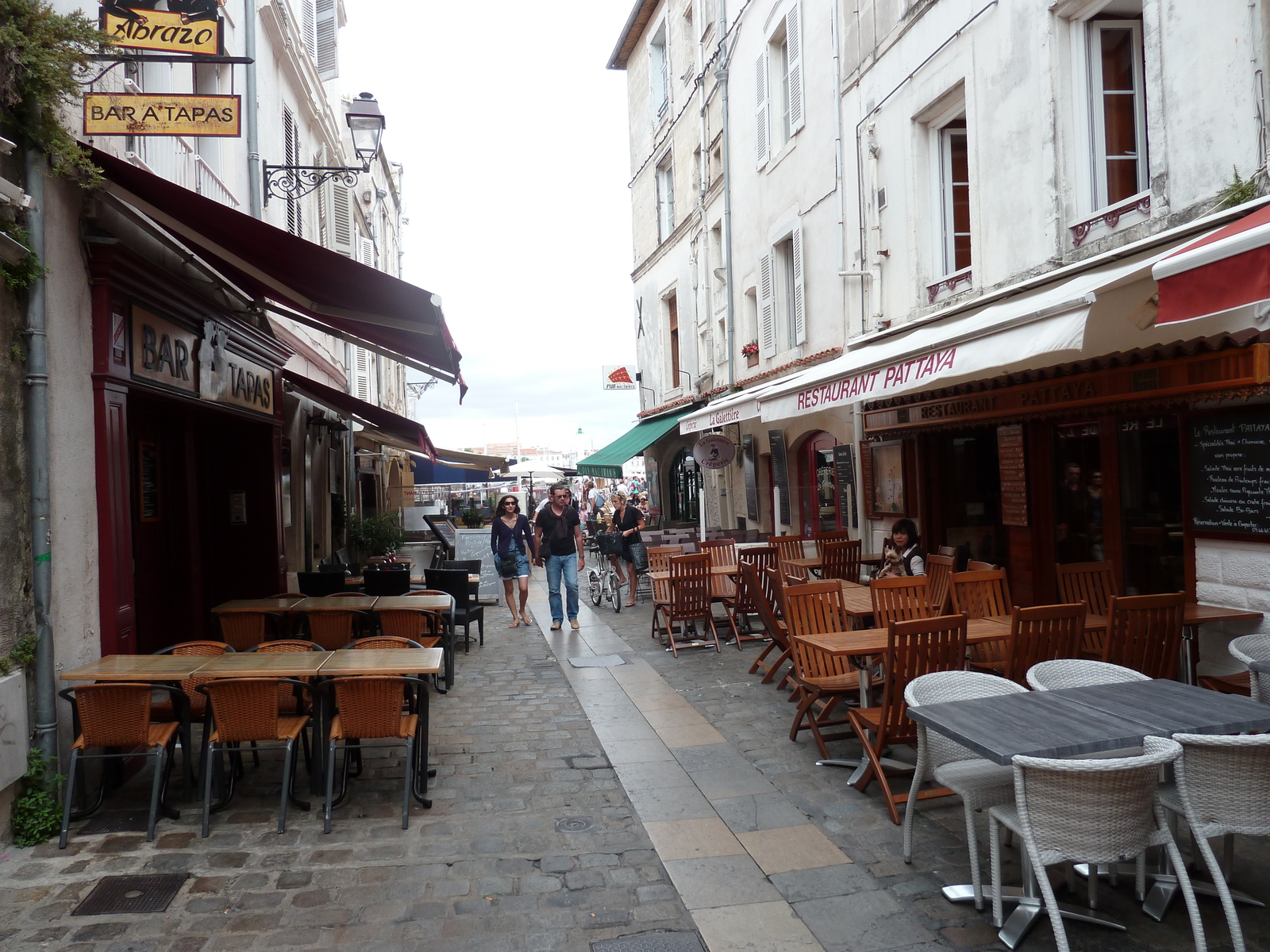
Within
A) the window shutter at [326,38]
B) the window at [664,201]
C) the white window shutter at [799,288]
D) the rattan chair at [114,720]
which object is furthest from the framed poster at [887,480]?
the window shutter at [326,38]

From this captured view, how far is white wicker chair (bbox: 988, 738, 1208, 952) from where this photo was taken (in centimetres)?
281

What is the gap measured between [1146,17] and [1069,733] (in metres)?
5.32

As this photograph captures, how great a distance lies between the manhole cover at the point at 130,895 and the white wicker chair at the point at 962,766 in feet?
10.5

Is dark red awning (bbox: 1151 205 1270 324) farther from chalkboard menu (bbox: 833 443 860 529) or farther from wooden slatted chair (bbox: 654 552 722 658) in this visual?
chalkboard menu (bbox: 833 443 860 529)

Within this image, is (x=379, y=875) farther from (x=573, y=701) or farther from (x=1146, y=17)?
(x=1146, y=17)

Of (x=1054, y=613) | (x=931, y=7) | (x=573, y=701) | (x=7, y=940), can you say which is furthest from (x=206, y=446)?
(x=931, y=7)

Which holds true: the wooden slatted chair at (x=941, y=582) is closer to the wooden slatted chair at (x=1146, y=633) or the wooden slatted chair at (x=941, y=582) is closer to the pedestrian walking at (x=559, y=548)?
the wooden slatted chair at (x=1146, y=633)

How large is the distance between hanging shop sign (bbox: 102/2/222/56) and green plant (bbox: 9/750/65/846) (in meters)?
3.76

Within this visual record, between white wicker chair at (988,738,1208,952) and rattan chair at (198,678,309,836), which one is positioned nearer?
white wicker chair at (988,738,1208,952)

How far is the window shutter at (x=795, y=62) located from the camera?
39.0 feet

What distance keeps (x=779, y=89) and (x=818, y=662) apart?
1029 centimetres

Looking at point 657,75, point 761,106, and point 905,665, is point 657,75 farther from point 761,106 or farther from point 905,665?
point 905,665

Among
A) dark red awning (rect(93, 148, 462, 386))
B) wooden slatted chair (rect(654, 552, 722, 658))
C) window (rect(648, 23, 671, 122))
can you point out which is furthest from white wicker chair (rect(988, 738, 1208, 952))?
window (rect(648, 23, 671, 122))

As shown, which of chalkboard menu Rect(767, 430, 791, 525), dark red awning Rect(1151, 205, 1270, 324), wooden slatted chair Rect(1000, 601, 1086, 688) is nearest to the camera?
dark red awning Rect(1151, 205, 1270, 324)
